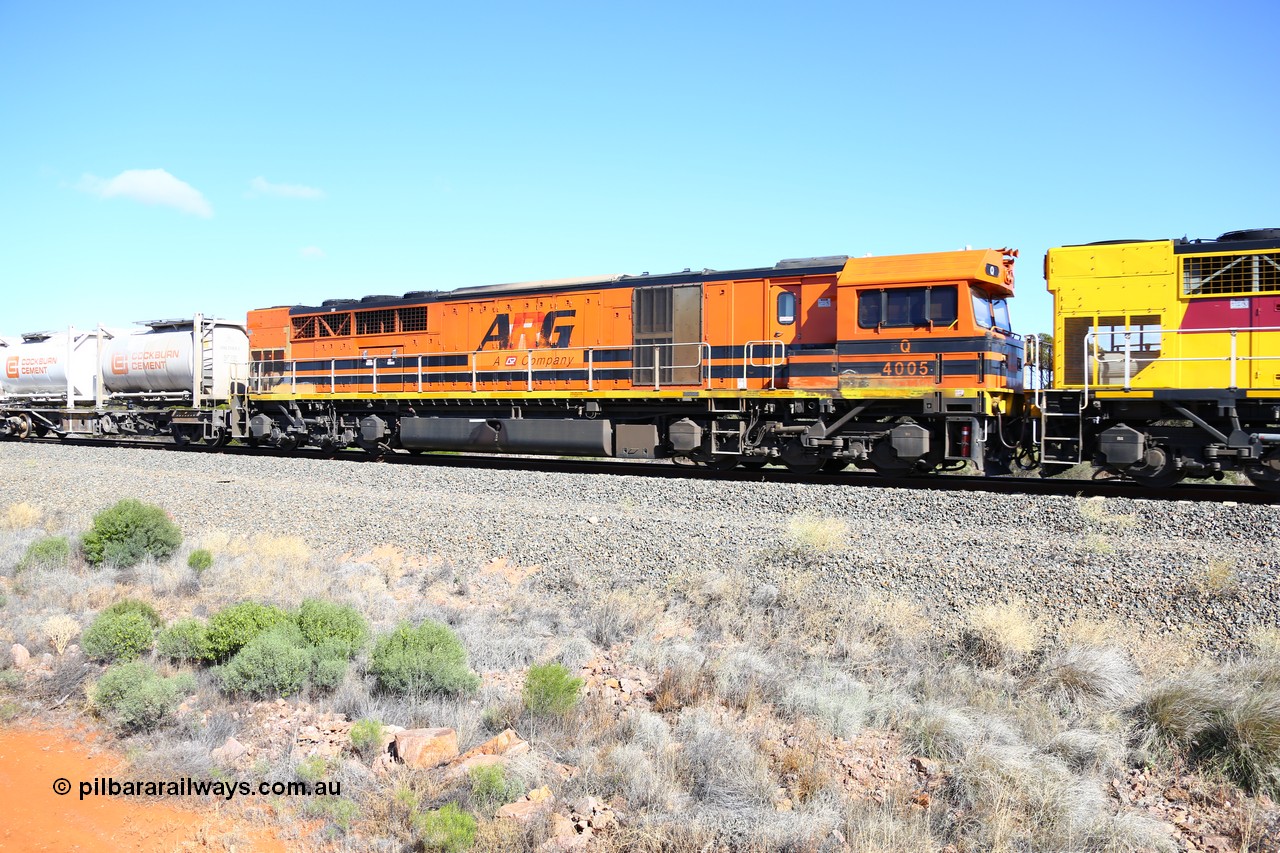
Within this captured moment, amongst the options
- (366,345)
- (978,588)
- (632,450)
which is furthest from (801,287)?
(366,345)

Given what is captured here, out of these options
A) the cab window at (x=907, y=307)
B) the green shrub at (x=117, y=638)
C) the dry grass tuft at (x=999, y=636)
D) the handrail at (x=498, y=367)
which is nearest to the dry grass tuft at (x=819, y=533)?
the dry grass tuft at (x=999, y=636)

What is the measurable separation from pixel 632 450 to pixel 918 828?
1198 centimetres

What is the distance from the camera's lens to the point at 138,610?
334 inches

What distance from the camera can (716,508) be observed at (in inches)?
498

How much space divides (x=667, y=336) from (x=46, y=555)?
33.5 feet

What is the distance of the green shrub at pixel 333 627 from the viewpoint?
25.2 feet

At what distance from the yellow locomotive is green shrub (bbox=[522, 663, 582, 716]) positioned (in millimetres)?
9293

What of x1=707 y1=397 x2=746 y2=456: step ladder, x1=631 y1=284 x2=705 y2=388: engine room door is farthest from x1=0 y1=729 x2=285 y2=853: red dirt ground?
x1=631 y1=284 x2=705 y2=388: engine room door

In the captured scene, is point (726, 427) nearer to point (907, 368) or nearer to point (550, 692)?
point (907, 368)

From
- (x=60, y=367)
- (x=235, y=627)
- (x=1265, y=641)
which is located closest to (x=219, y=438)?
(x=60, y=367)

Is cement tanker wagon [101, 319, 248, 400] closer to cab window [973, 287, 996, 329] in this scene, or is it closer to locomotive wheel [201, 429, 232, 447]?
locomotive wheel [201, 429, 232, 447]

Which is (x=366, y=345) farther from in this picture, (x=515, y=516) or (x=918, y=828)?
(x=918, y=828)

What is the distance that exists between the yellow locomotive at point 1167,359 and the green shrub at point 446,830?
10.8 meters

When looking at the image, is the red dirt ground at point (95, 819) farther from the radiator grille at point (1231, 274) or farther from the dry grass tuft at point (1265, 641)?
the radiator grille at point (1231, 274)
